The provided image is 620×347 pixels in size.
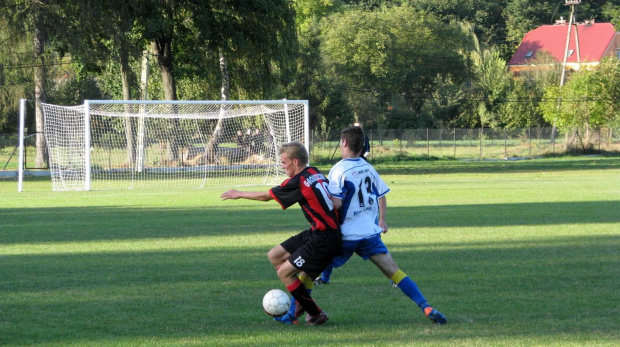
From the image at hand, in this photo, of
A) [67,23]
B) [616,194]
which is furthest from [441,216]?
[67,23]

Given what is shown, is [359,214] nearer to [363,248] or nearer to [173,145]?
[363,248]

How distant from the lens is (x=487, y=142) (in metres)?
50.7

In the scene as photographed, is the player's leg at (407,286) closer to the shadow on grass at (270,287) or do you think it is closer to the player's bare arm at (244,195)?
the shadow on grass at (270,287)

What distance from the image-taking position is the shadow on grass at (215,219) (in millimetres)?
11922

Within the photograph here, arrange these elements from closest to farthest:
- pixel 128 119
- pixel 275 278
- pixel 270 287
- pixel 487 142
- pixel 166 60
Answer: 1. pixel 270 287
2. pixel 275 278
3. pixel 128 119
4. pixel 166 60
5. pixel 487 142

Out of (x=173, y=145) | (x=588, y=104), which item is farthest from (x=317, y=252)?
(x=588, y=104)

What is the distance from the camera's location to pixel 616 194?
19328 millimetres

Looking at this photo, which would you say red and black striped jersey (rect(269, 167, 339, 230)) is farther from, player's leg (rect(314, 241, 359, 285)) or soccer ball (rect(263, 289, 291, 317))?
soccer ball (rect(263, 289, 291, 317))

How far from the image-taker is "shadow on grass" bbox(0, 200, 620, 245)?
39.1ft

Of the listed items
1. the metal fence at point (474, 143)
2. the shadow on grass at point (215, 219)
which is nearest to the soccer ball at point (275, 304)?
the shadow on grass at point (215, 219)

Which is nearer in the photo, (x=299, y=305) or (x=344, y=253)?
(x=344, y=253)

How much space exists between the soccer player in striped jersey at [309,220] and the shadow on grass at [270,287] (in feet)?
1.10

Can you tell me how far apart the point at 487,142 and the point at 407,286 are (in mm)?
46365

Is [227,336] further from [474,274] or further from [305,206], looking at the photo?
[474,274]
